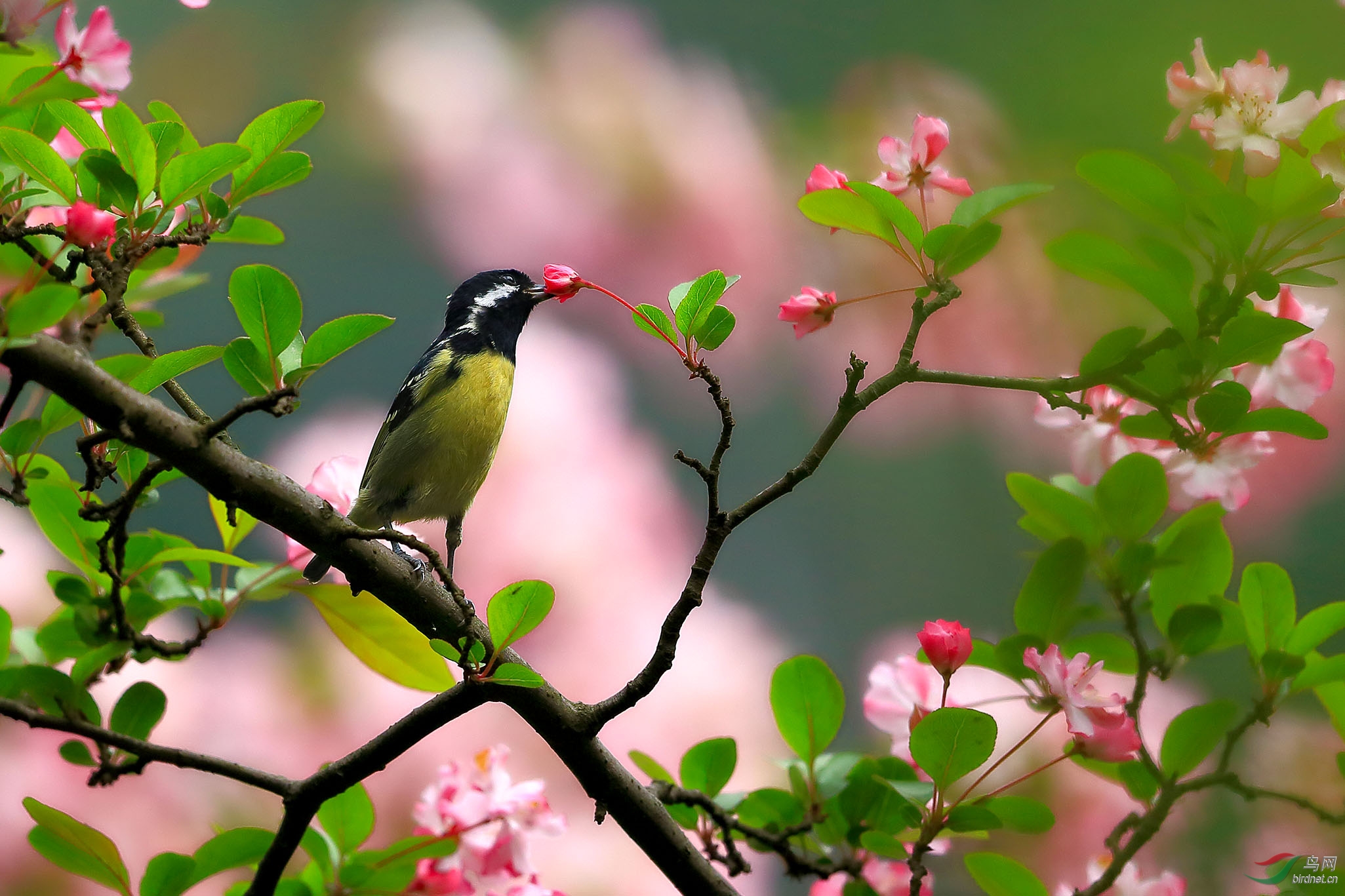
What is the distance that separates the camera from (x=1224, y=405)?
1.69 ft

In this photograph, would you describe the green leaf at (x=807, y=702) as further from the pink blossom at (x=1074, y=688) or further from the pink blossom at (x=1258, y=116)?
the pink blossom at (x=1258, y=116)

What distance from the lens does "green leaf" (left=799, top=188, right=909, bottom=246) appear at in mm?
494

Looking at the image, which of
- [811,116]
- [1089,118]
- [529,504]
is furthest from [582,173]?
[1089,118]

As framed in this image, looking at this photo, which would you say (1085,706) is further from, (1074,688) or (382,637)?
(382,637)

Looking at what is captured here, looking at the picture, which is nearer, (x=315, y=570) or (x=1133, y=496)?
(x=1133, y=496)

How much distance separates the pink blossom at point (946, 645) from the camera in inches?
20.9

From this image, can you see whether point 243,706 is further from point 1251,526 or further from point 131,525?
point 1251,526

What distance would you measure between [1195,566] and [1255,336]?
0.16m

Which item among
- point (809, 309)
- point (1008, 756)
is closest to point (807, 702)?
point (1008, 756)

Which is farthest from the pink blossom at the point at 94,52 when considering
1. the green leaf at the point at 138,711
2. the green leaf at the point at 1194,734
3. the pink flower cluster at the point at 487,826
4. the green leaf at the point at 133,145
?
the green leaf at the point at 1194,734

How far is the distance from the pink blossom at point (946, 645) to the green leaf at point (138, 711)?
437 millimetres

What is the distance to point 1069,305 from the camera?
1.40 meters

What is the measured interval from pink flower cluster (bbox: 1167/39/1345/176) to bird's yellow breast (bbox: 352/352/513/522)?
609 millimetres

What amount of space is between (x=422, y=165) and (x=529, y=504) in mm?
599
